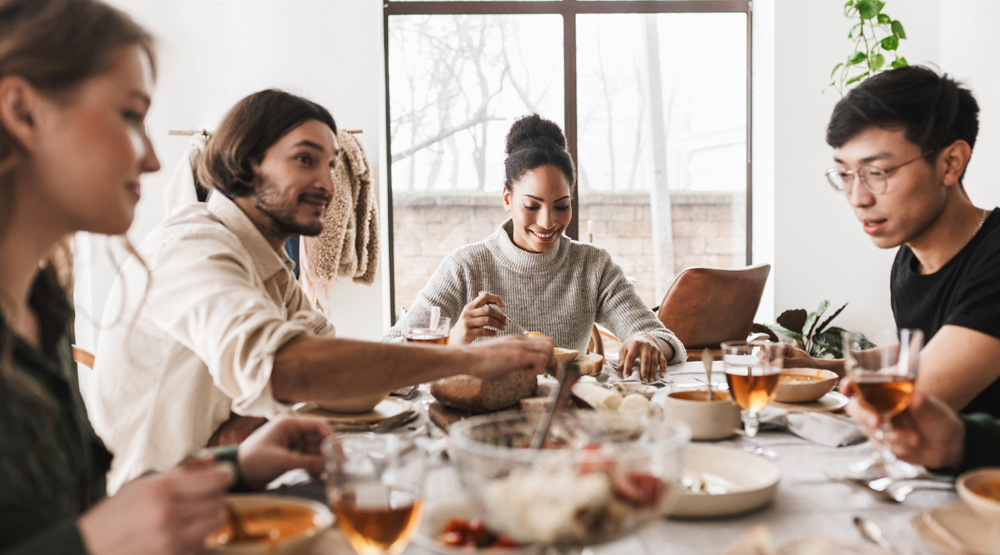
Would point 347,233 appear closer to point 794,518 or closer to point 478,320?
point 478,320

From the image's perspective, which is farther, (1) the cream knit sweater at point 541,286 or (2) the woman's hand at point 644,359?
(1) the cream knit sweater at point 541,286

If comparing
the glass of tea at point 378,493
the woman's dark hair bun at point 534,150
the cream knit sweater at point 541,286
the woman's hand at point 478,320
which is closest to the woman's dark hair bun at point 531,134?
the woman's dark hair bun at point 534,150

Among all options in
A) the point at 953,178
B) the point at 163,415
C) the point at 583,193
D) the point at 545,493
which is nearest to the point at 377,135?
the point at 583,193

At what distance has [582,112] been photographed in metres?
4.63

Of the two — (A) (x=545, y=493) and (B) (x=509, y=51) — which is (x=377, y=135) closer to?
(B) (x=509, y=51)

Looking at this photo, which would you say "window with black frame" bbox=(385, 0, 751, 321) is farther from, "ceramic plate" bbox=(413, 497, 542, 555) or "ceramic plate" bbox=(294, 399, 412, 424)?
"ceramic plate" bbox=(413, 497, 542, 555)

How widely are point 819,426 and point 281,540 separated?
911 millimetres

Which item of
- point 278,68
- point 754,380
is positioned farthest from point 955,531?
point 278,68

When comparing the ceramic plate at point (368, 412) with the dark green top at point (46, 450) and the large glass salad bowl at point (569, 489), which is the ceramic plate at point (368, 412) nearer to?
the dark green top at point (46, 450)

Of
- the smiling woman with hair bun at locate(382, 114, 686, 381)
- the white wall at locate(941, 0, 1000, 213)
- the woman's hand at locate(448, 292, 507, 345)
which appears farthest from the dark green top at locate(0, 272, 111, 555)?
the white wall at locate(941, 0, 1000, 213)

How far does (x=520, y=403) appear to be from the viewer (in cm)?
134

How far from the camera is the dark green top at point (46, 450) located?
0.66 m

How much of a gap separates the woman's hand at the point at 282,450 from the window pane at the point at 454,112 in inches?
142

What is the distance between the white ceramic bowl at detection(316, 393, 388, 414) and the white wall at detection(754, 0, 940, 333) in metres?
3.54
